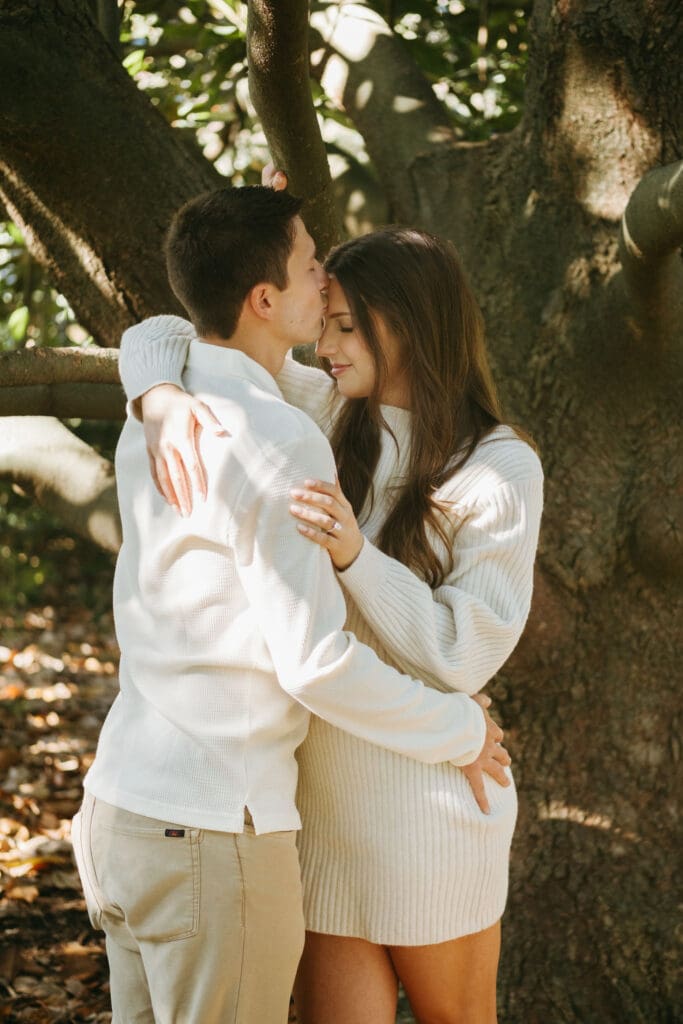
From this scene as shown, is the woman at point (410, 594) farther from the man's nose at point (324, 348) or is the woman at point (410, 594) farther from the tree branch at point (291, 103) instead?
the tree branch at point (291, 103)

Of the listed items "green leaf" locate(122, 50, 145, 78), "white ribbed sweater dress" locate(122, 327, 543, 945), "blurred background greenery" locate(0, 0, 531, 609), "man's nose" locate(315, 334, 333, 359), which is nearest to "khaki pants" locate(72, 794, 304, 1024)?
"white ribbed sweater dress" locate(122, 327, 543, 945)

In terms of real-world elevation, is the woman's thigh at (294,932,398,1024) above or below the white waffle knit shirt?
below

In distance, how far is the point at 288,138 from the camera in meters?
2.58

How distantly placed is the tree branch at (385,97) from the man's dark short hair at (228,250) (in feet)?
5.42

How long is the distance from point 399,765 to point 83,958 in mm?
1990

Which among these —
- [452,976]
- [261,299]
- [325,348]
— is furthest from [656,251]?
[452,976]

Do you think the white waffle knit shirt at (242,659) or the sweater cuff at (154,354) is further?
the sweater cuff at (154,354)

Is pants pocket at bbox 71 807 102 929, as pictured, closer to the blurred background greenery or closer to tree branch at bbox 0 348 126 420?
tree branch at bbox 0 348 126 420

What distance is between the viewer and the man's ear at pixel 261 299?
6.79 ft

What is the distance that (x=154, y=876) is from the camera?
5.82 feet

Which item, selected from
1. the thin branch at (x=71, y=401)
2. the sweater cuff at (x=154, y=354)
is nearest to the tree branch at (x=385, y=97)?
the thin branch at (x=71, y=401)

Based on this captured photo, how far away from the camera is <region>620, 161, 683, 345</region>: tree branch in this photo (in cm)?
243

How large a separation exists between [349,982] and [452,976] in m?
0.21

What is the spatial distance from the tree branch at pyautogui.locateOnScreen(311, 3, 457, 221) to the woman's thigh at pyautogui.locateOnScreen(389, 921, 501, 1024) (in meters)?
2.39
